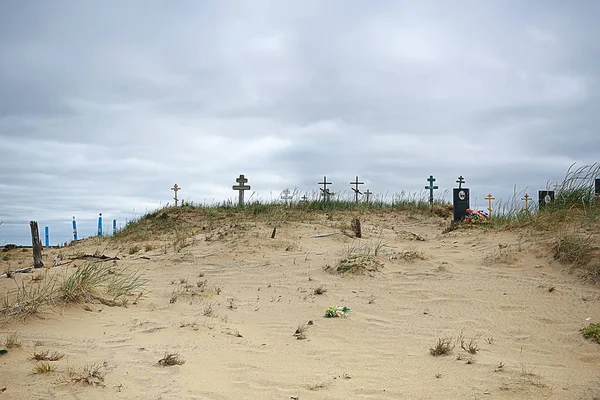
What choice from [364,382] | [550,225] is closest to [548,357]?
[364,382]

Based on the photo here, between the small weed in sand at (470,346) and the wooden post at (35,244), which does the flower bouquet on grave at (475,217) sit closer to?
the small weed in sand at (470,346)

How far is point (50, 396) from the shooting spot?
3.88 m

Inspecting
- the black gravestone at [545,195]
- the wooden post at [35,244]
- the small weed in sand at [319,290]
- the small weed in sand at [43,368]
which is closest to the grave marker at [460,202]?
the black gravestone at [545,195]

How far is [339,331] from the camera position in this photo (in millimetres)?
6066

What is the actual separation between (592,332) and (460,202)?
9374 mm

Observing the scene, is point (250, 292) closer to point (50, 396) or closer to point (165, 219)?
point (50, 396)

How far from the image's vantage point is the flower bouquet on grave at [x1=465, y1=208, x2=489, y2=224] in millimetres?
13789

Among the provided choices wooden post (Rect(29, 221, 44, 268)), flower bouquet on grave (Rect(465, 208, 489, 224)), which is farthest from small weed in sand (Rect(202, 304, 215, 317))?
flower bouquet on grave (Rect(465, 208, 489, 224))

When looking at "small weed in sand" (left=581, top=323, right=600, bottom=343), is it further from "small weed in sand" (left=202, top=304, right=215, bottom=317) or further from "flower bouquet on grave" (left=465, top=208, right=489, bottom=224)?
"flower bouquet on grave" (left=465, top=208, right=489, bottom=224)

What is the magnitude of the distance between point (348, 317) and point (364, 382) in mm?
2209

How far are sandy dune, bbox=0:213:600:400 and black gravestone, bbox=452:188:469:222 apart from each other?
4120 millimetres

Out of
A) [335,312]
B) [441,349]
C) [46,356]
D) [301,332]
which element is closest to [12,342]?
[46,356]

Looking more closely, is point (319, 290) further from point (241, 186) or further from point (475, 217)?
point (241, 186)

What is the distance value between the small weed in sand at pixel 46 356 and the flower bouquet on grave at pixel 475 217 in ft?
38.1
